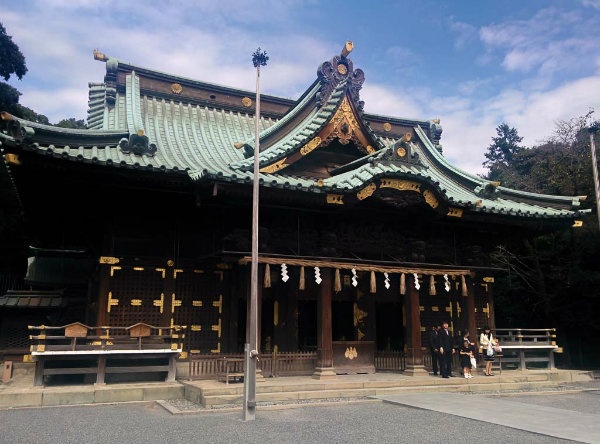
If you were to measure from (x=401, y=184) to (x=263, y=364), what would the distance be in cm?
680

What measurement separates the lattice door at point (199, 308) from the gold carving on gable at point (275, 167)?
12.1 ft

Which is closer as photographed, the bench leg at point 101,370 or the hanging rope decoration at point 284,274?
the bench leg at point 101,370

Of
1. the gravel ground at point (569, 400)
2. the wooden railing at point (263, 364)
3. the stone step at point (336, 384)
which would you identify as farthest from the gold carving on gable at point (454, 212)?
the wooden railing at point (263, 364)

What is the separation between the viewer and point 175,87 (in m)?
20.5

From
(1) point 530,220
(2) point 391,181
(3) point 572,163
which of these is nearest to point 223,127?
(2) point 391,181

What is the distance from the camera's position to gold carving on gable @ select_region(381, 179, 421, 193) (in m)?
15.4

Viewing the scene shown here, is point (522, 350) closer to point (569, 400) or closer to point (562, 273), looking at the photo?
point (569, 400)

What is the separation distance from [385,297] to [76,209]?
1092 cm

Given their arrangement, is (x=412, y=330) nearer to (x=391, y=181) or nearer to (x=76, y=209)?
(x=391, y=181)

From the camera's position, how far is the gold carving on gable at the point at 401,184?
606 inches

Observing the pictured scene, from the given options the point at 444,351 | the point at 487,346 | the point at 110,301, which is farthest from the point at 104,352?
the point at 487,346

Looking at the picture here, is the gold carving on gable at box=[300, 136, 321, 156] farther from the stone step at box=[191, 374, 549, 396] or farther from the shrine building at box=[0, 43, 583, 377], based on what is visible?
the stone step at box=[191, 374, 549, 396]

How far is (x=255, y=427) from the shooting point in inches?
365

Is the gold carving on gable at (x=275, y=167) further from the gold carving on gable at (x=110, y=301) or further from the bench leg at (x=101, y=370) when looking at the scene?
the bench leg at (x=101, y=370)
